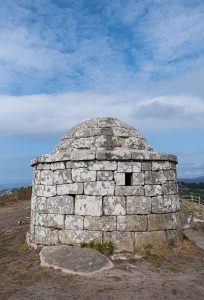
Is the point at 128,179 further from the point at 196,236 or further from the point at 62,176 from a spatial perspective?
the point at 196,236

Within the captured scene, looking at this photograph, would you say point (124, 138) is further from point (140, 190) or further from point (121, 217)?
point (121, 217)

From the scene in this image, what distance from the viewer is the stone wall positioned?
917 centimetres

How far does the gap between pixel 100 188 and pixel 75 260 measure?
76.3 inches

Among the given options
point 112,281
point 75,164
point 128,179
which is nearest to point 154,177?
point 128,179

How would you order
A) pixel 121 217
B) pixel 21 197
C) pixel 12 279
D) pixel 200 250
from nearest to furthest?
pixel 12 279 < pixel 121 217 < pixel 200 250 < pixel 21 197

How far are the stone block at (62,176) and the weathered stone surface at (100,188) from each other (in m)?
0.62

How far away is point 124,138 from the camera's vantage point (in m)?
10.5

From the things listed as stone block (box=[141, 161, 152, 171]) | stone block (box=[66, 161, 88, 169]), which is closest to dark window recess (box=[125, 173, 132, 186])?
stone block (box=[141, 161, 152, 171])

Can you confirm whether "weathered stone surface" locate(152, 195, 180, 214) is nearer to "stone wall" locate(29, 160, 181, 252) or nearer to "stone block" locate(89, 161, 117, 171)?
"stone wall" locate(29, 160, 181, 252)

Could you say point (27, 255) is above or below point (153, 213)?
below

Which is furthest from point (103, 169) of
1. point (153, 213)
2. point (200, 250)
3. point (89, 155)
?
point (200, 250)

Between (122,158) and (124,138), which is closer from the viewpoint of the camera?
(122,158)

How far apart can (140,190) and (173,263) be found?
1941 mm

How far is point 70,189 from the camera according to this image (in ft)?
31.3
